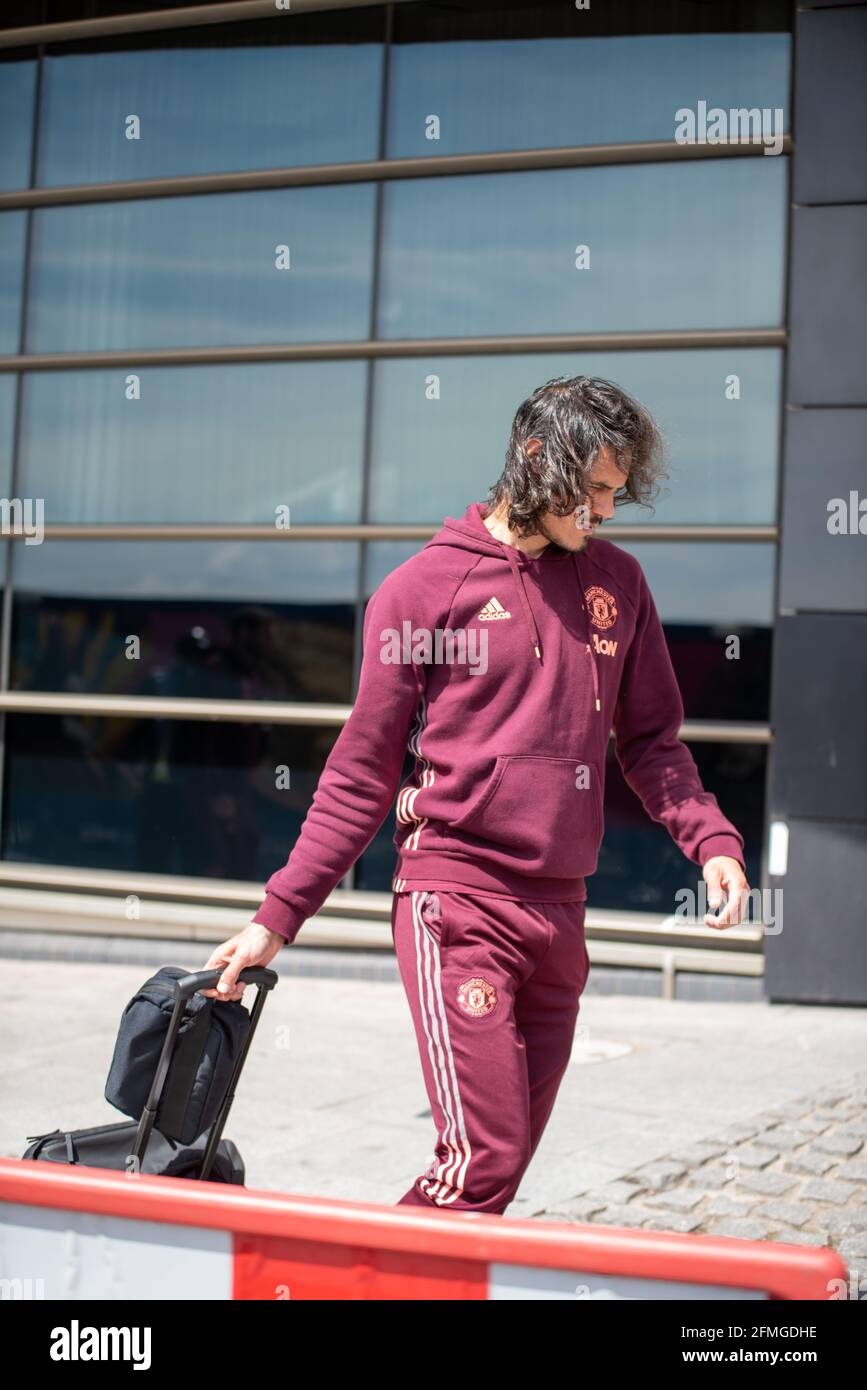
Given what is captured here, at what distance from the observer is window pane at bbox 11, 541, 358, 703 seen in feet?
27.4

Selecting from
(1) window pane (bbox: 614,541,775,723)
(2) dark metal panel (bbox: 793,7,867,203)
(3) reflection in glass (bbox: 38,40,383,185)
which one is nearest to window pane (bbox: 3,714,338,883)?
(1) window pane (bbox: 614,541,775,723)

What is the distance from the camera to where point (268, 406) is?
8562 millimetres

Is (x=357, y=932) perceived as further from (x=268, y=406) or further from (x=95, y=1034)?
(x=268, y=406)

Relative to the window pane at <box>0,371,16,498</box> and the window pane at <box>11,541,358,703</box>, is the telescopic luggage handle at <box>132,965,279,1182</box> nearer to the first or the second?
the window pane at <box>11,541,358,703</box>

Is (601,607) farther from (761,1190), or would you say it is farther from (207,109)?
(207,109)

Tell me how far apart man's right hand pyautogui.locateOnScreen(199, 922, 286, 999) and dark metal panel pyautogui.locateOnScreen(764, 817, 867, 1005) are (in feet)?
17.5

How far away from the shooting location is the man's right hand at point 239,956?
2.37 metres

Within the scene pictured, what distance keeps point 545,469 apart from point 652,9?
660 centimetres

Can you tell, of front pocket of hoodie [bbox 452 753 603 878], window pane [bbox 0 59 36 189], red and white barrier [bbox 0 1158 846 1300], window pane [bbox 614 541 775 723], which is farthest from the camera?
window pane [bbox 0 59 36 189]

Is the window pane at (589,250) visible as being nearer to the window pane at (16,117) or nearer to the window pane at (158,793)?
the window pane at (16,117)

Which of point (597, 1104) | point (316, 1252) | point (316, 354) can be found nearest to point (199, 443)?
point (316, 354)

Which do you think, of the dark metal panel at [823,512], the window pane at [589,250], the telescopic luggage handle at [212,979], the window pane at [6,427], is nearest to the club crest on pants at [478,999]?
the telescopic luggage handle at [212,979]
